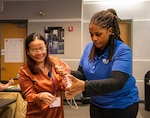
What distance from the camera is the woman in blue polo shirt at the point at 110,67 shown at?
3.49ft

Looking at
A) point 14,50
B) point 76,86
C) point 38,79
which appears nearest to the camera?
point 76,86

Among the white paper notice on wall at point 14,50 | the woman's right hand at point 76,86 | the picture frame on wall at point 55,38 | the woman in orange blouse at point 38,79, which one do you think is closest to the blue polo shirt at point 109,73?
the woman's right hand at point 76,86

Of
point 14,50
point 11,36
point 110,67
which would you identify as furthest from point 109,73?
point 11,36

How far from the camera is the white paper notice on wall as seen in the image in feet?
21.2

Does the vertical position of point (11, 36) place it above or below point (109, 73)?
above

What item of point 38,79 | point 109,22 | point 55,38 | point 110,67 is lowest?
point 38,79

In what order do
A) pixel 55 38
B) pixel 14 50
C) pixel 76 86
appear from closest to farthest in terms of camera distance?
1. pixel 76 86
2. pixel 55 38
3. pixel 14 50

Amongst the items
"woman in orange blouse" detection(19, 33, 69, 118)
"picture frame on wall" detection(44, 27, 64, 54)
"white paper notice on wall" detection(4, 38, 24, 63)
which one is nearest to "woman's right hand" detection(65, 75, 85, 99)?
"woman in orange blouse" detection(19, 33, 69, 118)

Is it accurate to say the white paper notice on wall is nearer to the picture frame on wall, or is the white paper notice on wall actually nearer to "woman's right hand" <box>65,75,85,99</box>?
the picture frame on wall

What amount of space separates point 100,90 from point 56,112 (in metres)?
0.69

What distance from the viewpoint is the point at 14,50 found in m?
6.47

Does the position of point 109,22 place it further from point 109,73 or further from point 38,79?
point 38,79

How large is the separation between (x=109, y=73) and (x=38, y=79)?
56 cm

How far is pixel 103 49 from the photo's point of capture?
1.22 m
